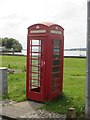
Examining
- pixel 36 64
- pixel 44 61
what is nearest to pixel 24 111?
pixel 44 61

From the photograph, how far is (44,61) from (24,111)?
1.61m

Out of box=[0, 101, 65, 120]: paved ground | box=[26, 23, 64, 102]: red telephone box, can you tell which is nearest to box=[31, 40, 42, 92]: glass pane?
box=[26, 23, 64, 102]: red telephone box

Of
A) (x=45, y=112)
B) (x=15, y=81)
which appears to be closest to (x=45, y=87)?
(x=45, y=112)

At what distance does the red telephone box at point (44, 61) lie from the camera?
26.7 ft

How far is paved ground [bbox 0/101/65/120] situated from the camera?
6934mm

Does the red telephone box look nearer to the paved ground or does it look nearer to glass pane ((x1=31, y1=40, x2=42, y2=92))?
glass pane ((x1=31, y1=40, x2=42, y2=92))

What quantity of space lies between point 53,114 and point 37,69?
193 centimetres

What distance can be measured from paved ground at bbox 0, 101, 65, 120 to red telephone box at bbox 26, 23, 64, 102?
474 mm

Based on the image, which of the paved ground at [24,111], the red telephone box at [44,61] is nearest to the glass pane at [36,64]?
the red telephone box at [44,61]

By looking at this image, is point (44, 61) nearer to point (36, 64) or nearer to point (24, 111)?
point (36, 64)

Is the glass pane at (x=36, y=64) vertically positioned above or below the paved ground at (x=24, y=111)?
above

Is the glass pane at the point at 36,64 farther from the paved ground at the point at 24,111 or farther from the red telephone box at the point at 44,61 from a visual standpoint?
the paved ground at the point at 24,111

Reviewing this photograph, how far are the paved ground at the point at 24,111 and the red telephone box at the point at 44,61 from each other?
0.47m

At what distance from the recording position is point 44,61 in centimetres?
816
